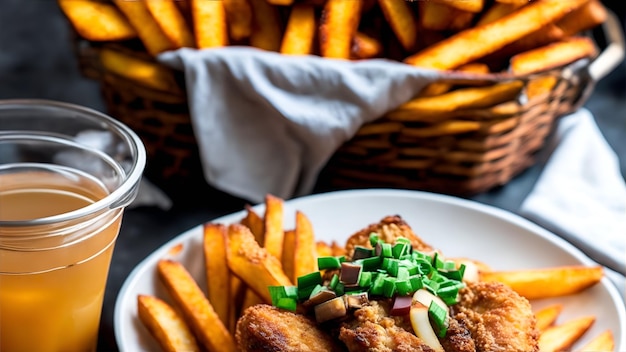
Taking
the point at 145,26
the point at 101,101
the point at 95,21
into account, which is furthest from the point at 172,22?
the point at 101,101

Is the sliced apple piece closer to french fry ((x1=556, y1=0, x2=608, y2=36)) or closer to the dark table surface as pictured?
the dark table surface

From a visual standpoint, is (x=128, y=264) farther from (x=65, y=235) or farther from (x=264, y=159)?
(x=65, y=235)

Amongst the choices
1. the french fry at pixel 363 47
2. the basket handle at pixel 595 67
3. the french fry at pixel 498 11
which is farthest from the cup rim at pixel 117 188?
the basket handle at pixel 595 67

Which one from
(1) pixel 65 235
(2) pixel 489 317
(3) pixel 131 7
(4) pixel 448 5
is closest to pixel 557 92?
(4) pixel 448 5

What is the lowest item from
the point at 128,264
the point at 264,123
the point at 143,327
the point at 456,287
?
the point at 128,264

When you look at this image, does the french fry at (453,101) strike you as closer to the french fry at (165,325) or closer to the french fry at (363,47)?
the french fry at (363,47)

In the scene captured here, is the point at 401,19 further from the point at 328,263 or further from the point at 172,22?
the point at 328,263
